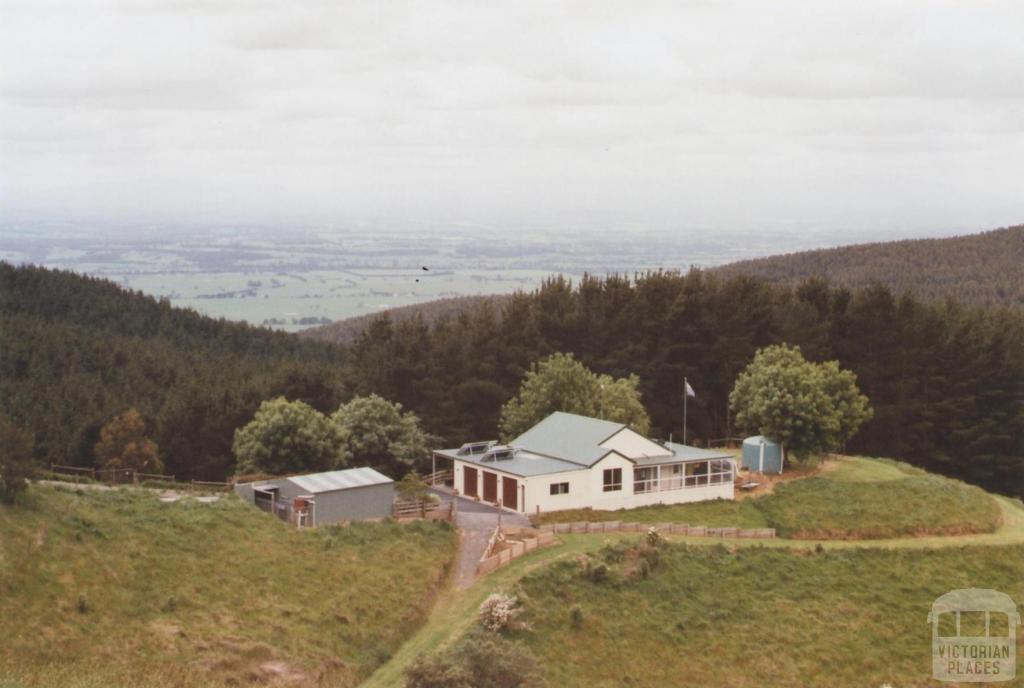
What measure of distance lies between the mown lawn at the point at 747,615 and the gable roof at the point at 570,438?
7.08 metres

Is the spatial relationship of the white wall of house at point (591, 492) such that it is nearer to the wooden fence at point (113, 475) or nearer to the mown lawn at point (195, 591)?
the mown lawn at point (195, 591)

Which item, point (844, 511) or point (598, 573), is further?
point (844, 511)

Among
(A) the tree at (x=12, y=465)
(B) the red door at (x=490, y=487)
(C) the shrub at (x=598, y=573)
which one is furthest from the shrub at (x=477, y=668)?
(B) the red door at (x=490, y=487)

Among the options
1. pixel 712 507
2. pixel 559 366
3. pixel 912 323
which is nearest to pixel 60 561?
pixel 712 507

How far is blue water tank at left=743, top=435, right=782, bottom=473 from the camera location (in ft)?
158

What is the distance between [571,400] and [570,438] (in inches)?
254

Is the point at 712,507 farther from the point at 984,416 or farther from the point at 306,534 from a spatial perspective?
the point at 984,416

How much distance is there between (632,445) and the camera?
4366 centimetres

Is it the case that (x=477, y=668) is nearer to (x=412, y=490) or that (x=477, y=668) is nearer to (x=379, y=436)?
(x=412, y=490)

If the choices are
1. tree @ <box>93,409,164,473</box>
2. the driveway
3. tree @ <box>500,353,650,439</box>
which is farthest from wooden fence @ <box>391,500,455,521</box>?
tree @ <box>93,409,164,473</box>

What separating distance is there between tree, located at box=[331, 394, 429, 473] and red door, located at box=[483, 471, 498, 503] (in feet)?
21.6

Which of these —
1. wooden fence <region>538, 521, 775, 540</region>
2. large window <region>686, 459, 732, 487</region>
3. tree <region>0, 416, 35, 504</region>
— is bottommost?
wooden fence <region>538, 521, 775, 540</region>

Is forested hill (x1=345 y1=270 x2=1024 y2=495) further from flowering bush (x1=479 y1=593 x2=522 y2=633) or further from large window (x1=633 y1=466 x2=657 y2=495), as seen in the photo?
flowering bush (x1=479 y1=593 x2=522 y2=633)

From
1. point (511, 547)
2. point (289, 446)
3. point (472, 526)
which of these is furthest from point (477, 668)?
point (289, 446)
